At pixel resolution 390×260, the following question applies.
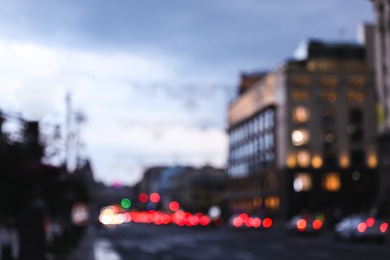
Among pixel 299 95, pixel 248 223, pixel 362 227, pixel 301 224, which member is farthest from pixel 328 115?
pixel 362 227

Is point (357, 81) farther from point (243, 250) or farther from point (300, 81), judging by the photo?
point (243, 250)

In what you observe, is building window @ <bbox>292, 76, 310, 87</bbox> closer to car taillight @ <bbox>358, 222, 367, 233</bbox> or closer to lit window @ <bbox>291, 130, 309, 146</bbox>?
lit window @ <bbox>291, 130, 309, 146</bbox>

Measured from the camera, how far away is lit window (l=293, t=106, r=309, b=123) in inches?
4065

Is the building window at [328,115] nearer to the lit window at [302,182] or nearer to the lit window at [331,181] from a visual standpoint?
the lit window at [331,181]

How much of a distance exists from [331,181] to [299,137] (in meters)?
7.49

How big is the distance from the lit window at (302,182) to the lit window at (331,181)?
83.7 inches

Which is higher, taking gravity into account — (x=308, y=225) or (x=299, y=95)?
(x=299, y=95)

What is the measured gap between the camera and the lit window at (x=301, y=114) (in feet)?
339

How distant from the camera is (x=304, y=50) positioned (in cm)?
10962

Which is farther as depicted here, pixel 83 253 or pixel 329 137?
pixel 329 137

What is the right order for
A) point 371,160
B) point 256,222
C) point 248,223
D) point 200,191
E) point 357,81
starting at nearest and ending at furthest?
point 248,223
point 256,222
point 371,160
point 357,81
point 200,191

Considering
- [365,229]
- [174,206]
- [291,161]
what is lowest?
[365,229]

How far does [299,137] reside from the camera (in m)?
103

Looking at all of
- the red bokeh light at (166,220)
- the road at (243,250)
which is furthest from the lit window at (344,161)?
the red bokeh light at (166,220)
